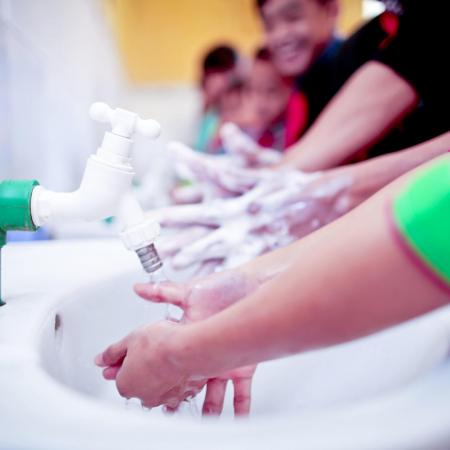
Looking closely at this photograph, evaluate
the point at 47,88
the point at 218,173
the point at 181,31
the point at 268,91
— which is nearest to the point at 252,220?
the point at 218,173

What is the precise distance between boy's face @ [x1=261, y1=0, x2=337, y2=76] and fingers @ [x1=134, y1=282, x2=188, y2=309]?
2.79 ft

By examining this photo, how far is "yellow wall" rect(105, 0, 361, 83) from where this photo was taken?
255 centimetres

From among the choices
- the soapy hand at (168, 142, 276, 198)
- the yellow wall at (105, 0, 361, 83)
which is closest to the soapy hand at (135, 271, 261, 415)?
the soapy hand at (168, 142, 276, 198)

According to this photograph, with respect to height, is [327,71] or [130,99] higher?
[130,99]

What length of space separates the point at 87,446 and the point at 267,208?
1.26 ft

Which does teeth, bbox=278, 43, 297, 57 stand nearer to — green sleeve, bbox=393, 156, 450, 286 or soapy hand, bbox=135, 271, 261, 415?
soapy hand, bbox=135, 271, 261, 415

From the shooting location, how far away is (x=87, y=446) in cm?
18

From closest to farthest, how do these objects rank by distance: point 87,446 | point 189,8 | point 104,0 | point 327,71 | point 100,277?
point 87,446 → point 100,277 → point 327,71 → point 104,0 → point 189,8

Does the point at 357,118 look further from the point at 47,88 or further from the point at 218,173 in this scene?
the point at 47,88

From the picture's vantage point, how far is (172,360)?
0.26 metres

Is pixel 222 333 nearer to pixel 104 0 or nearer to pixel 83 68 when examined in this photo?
pixel 83 68

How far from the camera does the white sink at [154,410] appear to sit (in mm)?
185

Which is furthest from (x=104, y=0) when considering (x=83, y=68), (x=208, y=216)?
(x=208, y=216)

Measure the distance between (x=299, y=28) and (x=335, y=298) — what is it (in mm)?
992
